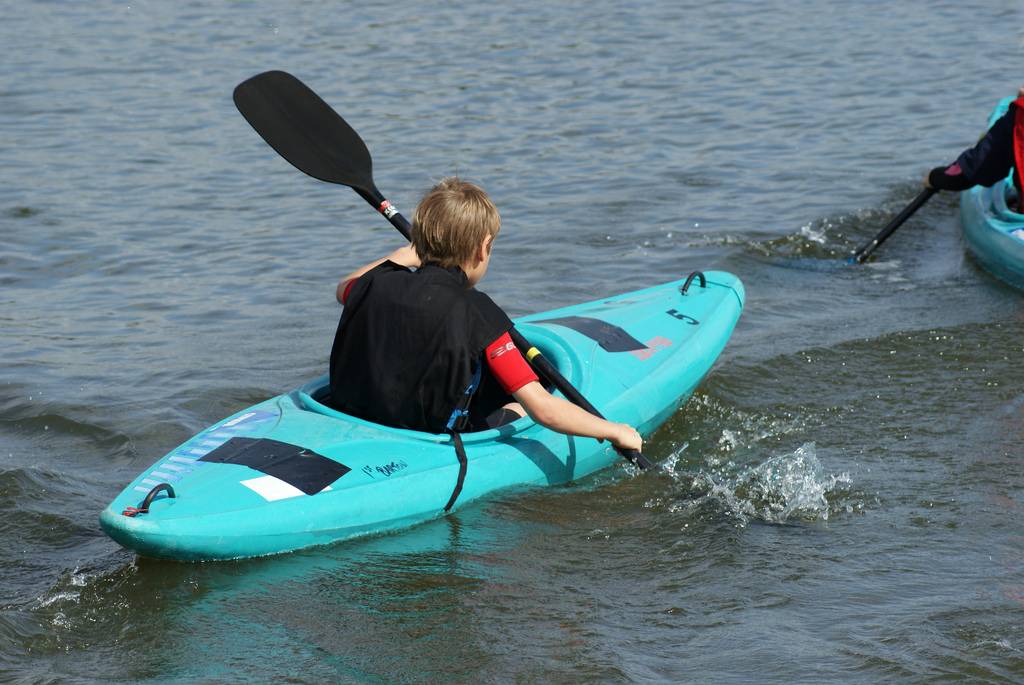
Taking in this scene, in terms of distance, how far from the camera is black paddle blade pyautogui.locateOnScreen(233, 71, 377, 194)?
5.04m

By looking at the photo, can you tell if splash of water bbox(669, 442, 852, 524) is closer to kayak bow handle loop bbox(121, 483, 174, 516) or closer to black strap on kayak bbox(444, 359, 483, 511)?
black strap on kayak bbox(444, 359, 483, 511)

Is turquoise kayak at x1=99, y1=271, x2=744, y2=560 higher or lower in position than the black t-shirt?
lower

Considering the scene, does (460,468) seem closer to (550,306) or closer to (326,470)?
(326,470)

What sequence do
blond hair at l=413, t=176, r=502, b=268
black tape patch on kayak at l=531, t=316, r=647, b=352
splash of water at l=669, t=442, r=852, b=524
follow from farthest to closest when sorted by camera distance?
black tape patch on kayak at l=531, t=316, r=647, b=352
splash of water at l=669, t=442, r=852, b=524
blond hair at l=413, t=176, r=502, b=268

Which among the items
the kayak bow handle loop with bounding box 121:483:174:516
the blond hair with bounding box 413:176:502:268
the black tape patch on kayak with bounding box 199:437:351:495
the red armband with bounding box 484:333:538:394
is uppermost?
the blond hair with bounding box 413:176:502:268

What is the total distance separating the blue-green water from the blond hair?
88 cm

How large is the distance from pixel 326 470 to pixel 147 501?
1.80ft

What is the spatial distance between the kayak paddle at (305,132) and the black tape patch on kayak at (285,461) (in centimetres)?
132

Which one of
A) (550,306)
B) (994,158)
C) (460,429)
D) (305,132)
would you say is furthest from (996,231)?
(460,429)

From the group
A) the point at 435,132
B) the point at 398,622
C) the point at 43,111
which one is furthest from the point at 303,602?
the point at 43,111

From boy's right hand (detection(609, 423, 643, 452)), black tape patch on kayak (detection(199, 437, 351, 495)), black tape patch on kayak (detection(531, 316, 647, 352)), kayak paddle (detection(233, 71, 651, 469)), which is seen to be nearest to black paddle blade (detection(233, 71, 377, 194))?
kayak paddle (detection(233, 71, 651, 469))

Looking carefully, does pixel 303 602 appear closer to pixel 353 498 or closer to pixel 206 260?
pixel 353 498

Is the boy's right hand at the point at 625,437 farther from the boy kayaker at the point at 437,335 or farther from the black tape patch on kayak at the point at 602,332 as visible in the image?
the black tape patch on kayak at the point at 602,332

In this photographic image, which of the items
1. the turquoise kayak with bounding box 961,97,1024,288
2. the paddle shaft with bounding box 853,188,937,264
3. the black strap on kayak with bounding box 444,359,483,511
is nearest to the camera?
the black strap on kayak with bounding box 444,359,483,511
